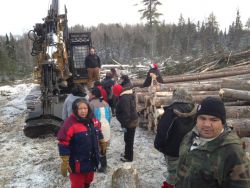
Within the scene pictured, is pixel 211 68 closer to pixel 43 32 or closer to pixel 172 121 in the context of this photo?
pixel 43 32

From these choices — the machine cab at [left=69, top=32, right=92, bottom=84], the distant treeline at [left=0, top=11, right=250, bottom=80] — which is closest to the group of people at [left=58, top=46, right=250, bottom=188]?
the machine cab at [left=69, top=32, right=92, bottom=84]

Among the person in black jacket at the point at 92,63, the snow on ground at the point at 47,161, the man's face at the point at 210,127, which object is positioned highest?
the person in black jacket at the point at 92,63

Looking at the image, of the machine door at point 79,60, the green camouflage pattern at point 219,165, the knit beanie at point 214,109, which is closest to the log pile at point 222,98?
the machine door at point 79,60

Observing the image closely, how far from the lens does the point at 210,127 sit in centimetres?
270

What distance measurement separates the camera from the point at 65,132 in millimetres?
4586

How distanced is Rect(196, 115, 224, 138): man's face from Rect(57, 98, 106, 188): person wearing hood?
2.31 metres

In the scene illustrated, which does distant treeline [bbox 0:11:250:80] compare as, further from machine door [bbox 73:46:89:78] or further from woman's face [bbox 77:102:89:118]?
woman's face [bbox 77:102:89:118]

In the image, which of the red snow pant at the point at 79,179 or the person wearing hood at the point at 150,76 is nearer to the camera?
the red snow pant at the point at 79,179

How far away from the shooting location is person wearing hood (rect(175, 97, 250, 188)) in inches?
97.0

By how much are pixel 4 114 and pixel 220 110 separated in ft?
38.6

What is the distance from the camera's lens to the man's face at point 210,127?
8.86 feet

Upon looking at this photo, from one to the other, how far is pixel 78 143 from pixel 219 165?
2.57 m

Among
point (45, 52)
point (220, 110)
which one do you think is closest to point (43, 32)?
point (45, 52)

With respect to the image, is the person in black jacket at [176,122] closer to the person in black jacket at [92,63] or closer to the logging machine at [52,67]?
the logging machine at [52,67]
